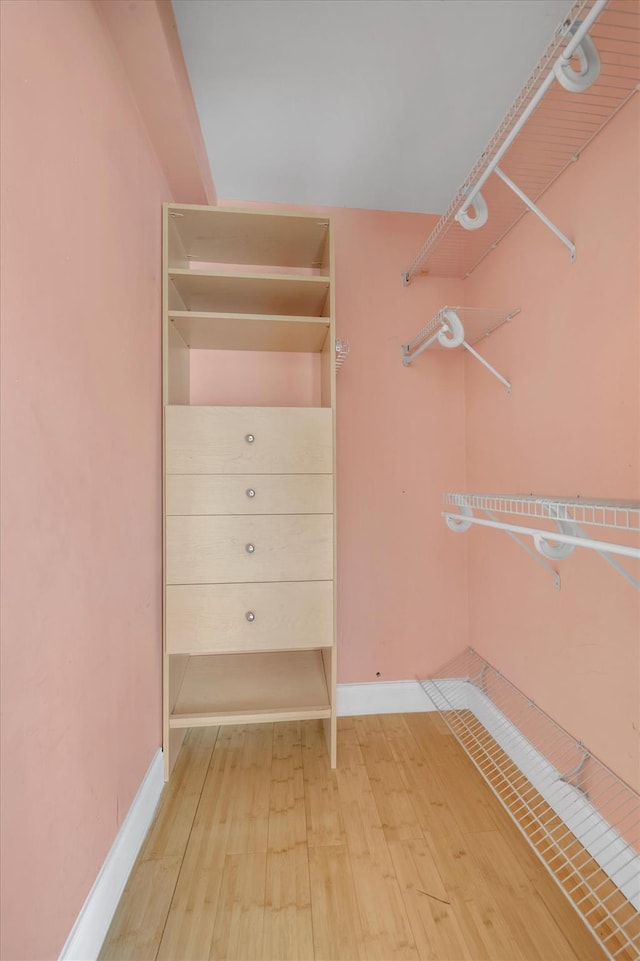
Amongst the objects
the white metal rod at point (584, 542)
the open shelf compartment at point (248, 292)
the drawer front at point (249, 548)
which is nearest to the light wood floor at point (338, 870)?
the drawer front at point (249, 548)

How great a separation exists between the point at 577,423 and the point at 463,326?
626mm

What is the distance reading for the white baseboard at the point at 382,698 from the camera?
1935 millimetres

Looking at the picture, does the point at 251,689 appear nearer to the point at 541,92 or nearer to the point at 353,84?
the point at 541,92

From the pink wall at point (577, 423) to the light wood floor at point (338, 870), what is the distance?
16.2 inches

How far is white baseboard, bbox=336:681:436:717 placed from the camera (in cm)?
193

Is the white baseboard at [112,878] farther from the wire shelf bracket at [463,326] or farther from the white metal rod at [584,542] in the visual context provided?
the wire shelf bracket at [463,326]

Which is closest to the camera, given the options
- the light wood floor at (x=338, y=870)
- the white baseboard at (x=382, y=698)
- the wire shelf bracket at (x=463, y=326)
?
the light wood floor at (x=338, y=870)

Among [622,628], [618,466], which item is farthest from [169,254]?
[622,628]

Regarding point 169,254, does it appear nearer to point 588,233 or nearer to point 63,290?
point 63,290

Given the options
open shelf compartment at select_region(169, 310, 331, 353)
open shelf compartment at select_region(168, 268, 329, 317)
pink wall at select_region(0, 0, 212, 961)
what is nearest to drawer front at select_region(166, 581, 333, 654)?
pink wall at select_region(0, 0, 212, 961)

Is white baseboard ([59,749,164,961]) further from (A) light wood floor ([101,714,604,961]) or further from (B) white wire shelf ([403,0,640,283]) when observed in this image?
(B) white wire shelf ([403,0,640,283])

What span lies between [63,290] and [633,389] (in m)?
1.31

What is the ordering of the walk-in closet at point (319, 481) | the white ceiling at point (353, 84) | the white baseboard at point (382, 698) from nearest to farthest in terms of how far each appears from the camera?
the walk-in closet at point (319, 481) < the white ceiling at point (353, 84) < the white baseboard at point (382, 698)

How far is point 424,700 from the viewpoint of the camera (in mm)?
1979
